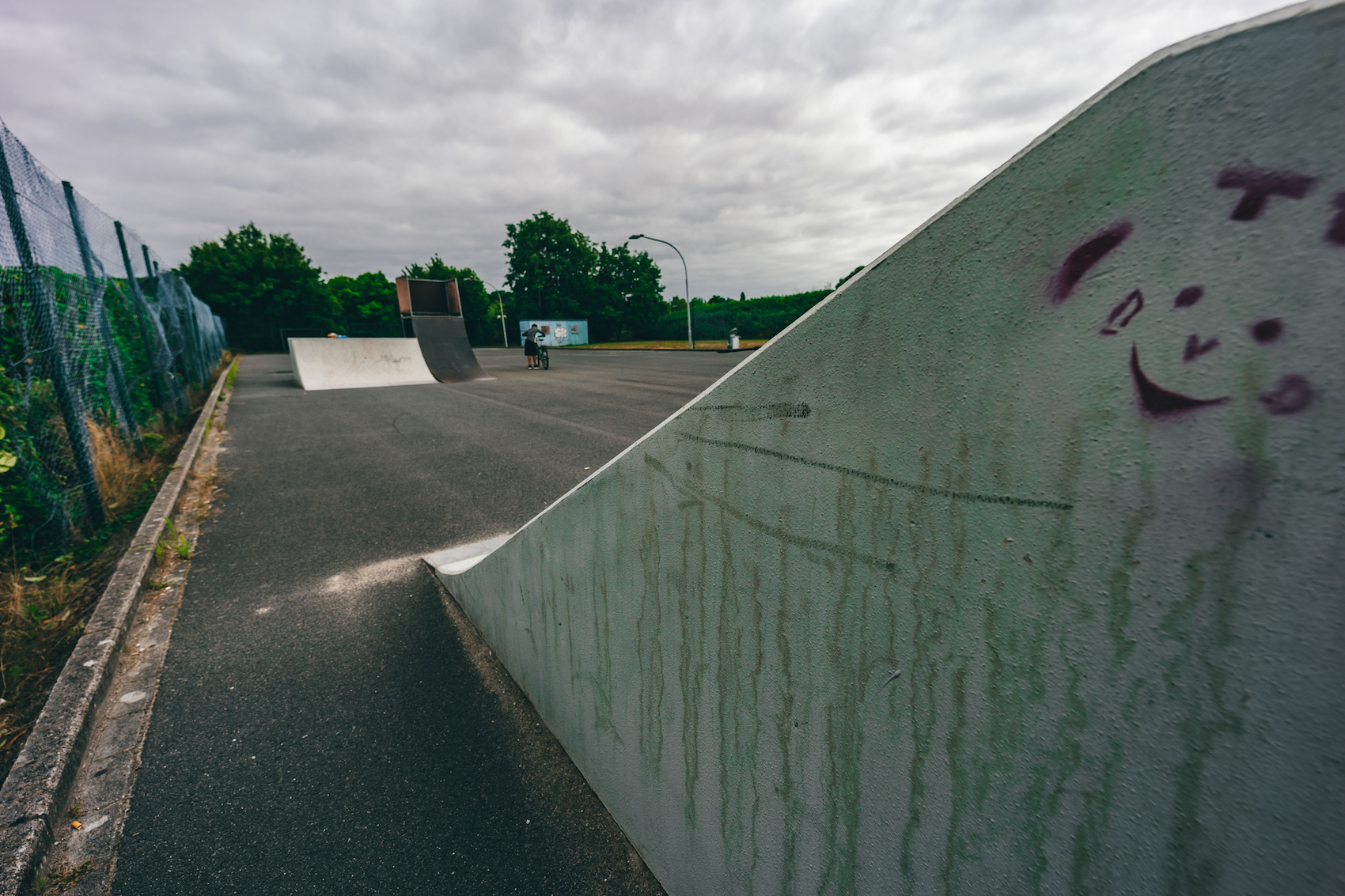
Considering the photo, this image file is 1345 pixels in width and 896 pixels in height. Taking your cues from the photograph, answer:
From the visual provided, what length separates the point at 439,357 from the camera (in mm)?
16922

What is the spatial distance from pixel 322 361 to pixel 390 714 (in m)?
14.6

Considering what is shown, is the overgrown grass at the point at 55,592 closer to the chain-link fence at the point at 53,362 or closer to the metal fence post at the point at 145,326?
the chain-link fence at the point at 53,362

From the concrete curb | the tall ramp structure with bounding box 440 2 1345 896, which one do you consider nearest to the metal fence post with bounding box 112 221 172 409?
the concrete curb

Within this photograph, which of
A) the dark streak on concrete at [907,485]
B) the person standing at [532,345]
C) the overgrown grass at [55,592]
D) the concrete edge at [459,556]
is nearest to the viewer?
the dark streak on concrete at [907,485]

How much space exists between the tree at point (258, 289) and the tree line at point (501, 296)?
7 centimetres

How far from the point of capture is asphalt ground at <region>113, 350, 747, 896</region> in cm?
174

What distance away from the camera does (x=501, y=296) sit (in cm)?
5956

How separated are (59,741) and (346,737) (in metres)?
1.00

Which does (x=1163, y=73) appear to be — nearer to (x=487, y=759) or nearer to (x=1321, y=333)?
(x=1321, y=333)

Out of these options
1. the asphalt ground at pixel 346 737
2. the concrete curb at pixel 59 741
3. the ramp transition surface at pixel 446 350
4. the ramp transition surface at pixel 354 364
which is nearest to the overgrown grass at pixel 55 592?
the concrete curb at pixel 59 741

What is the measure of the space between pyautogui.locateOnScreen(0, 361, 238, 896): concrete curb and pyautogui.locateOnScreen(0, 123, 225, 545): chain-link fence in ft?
2.91

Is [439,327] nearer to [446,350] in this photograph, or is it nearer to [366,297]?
[446,350]

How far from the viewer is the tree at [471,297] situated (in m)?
51.7

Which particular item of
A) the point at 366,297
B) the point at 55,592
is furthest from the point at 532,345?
the point at 366,297
